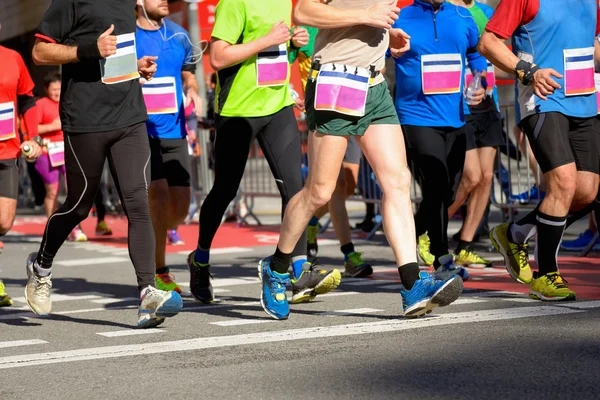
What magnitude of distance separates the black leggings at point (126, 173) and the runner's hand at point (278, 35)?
91 centimetres

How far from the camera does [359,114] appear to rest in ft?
20.2

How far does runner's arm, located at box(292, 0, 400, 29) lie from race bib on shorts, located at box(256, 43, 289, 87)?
95 cm

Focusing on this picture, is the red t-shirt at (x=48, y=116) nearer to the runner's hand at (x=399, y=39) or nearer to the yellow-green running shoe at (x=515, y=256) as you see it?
the yellow-green running shoe at (x=515, y=256)

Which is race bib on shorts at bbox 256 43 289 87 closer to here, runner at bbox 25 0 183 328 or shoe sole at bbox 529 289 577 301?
runner at bbox 25 0 183 328

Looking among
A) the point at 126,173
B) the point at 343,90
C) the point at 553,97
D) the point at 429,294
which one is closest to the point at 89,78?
the point at 126,173

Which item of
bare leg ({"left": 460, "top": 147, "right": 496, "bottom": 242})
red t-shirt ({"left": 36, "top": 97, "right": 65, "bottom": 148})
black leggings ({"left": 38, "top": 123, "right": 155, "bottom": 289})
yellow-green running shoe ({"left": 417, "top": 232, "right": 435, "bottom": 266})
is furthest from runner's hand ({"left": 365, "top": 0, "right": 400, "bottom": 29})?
red t-shirt ({"left": 36, "top": 97, "right": 65, "bottom": 148})

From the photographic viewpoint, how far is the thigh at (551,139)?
6637 millimetres

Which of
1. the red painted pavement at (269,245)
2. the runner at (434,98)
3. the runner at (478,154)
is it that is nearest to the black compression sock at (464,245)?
the runner at (478,154)

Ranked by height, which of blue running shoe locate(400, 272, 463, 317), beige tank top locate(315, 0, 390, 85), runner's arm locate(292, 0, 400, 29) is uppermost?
runner's arm locate(292, 0, 400, 29)

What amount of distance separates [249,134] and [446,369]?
9.41 ft

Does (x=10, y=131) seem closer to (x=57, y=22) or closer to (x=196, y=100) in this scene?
(x=196, y=100)

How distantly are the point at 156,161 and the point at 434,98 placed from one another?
6.39ft

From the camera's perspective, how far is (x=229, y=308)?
7.21 metres

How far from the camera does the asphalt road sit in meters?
4.49
